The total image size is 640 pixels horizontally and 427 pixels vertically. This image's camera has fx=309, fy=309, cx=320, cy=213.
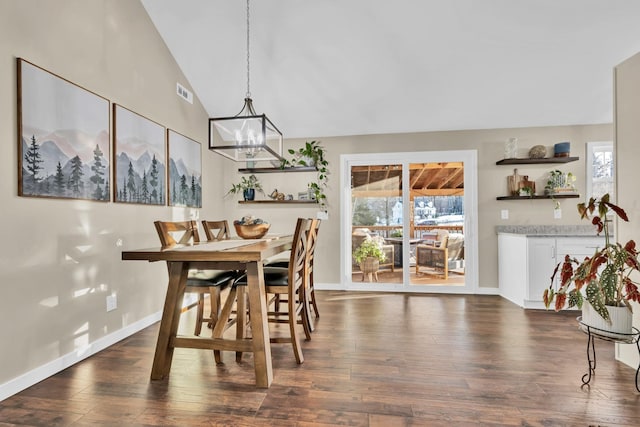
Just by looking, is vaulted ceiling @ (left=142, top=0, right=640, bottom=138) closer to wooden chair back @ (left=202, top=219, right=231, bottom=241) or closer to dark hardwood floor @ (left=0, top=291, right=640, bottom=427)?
wooden chair back @ (left=202, top=219, right=231, bottom=241)

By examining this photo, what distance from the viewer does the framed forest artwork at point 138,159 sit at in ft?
8.61

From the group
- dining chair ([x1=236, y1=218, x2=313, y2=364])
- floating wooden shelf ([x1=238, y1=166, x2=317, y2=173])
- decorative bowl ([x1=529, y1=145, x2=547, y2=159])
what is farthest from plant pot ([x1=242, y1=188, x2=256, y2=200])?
decorative bowl ([x1=529, y1=145, x2=547, y2=159])

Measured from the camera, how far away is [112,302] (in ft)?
8.41

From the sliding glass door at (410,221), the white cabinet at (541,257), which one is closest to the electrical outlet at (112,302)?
the sliding glass door at (410,221)

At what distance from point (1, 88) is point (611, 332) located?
380cm

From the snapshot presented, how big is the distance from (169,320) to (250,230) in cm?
93

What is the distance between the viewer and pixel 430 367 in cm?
209

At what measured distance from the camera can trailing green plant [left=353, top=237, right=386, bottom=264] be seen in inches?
174

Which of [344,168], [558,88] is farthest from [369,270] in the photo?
[558,88]

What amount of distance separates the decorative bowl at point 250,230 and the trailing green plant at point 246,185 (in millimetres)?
1992

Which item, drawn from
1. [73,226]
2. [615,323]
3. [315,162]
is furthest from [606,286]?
[73,226]

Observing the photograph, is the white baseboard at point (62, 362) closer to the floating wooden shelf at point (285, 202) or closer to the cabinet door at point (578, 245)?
the floating wooden shelf at point (285, 202)

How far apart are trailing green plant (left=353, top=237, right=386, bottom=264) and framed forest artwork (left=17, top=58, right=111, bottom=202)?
3.09 m

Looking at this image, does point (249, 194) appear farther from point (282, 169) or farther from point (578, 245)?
point (578, 245)
